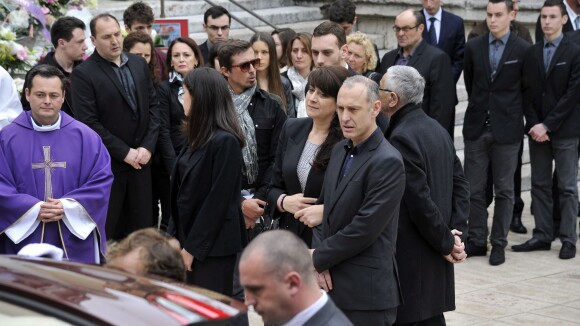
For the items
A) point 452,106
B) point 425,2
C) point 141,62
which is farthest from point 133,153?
point 425,2

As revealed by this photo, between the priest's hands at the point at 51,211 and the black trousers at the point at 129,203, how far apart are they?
74.4 inches

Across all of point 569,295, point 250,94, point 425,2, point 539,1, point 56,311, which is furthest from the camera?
point 539,1

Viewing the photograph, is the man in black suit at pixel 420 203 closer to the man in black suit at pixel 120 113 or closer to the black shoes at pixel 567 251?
the man in black suit at pixel 120 113

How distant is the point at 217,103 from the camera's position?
253 inches

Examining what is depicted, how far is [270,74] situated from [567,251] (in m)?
3.31

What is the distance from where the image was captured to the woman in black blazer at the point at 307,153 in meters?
6.31

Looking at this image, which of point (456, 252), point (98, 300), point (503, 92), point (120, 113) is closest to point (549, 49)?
point (503, 92)

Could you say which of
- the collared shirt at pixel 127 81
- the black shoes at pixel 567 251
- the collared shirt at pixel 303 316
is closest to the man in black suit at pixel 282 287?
the collared shirt at pixel 303 316

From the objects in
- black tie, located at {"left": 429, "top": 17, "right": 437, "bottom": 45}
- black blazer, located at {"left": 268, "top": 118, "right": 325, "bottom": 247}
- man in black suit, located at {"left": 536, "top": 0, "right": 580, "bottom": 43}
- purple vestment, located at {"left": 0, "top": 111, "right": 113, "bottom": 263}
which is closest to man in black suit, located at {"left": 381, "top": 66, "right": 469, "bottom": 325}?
black blazer, located at {"left": 268, "top": 118, "right": 325, "bottom": 247}

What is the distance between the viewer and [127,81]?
340 inches

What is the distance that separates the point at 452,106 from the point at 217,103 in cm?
412

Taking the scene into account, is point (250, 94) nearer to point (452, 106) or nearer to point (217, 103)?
point (217, 103)

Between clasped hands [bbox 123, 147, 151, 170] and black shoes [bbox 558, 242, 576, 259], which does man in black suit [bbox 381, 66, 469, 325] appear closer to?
clasped hands [bbox 123, 147, 151, 170]

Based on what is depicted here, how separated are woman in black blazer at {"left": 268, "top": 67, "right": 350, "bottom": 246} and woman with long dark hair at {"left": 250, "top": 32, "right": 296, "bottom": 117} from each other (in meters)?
1.94
